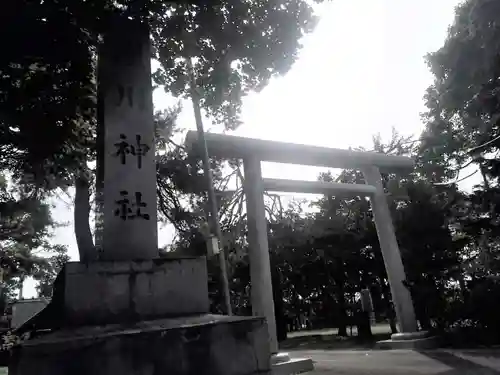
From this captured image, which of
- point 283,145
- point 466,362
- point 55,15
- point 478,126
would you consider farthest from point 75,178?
point 478,126

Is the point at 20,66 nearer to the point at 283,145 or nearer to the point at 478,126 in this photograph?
the point at 283,145

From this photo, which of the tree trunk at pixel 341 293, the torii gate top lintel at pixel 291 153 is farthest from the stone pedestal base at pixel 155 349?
the tree trunk at pixel 341 293

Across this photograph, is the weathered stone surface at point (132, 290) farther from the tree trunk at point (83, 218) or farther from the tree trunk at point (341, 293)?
the tree trunk at point (341, 293)

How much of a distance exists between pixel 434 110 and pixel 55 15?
1155 centimetres

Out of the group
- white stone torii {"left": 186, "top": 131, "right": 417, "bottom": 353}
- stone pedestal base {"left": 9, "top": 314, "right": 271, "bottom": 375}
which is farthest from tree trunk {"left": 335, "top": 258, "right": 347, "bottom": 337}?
stone pedestal base {"left": 9, "top": 314, "right": 271, "bottom": 375}

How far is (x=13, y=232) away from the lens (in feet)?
48.7

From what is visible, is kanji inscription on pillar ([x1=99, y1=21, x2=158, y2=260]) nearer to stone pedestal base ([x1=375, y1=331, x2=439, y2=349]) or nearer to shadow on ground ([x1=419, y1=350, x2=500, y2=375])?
shadow on ground ([x1=419, y1=350, x2=500, y2=375])

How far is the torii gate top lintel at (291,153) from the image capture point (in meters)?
8.35

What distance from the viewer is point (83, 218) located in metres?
8.18

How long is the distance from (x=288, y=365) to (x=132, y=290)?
4.24m

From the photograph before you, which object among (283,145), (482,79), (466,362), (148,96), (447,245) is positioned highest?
(482,79)

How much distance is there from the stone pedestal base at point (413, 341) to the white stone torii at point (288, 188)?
24 centimetres

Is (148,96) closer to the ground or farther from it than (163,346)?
farther from it

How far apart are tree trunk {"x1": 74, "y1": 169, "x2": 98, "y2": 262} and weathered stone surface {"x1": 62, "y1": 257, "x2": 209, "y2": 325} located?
4.35m
